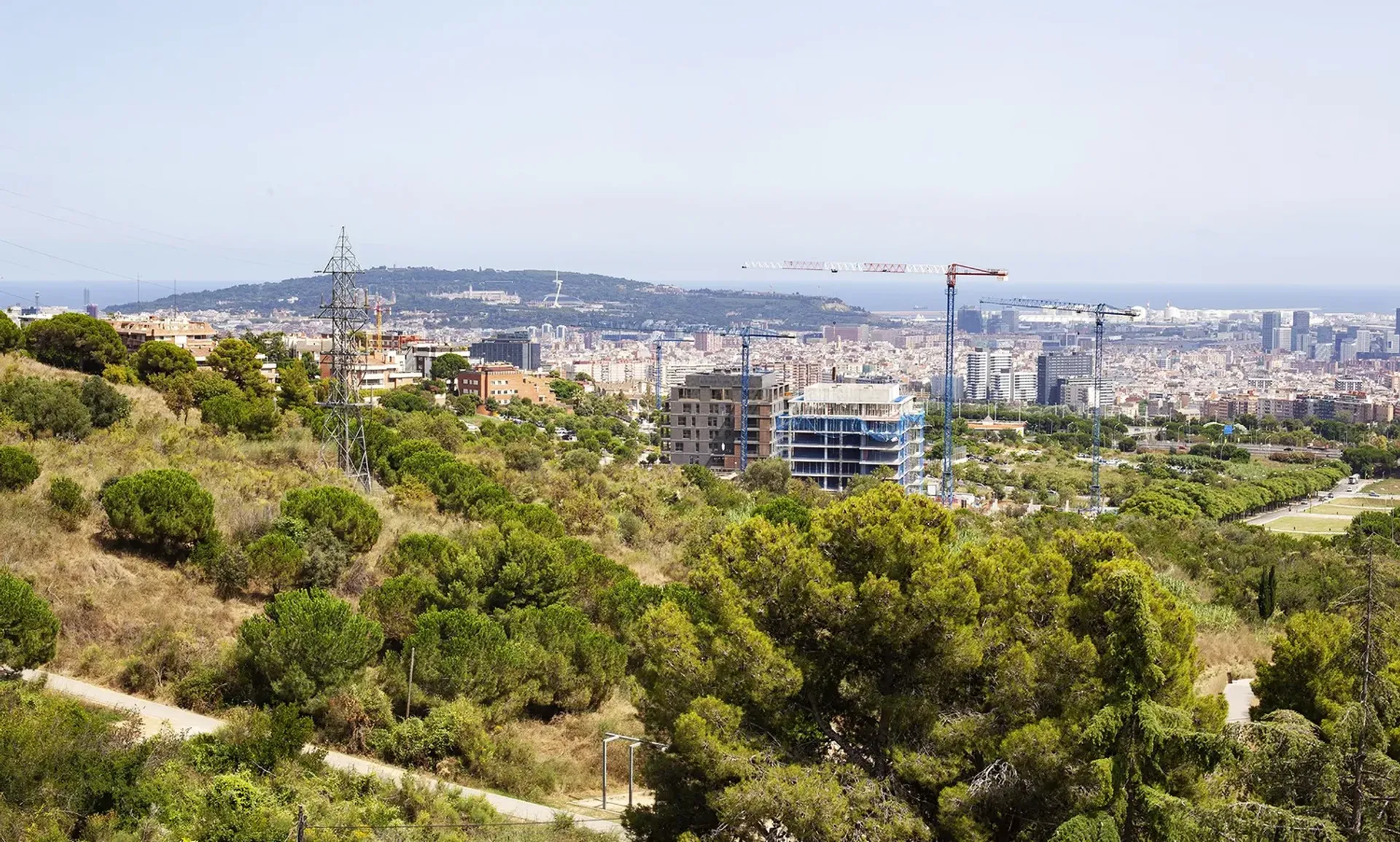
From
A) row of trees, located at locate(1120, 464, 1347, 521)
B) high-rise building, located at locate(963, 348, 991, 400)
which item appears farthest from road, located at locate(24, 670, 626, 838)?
high-rise building, located at locate(963, 348, 991, 400)

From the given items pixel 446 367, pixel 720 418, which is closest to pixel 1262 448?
pixel 720 418

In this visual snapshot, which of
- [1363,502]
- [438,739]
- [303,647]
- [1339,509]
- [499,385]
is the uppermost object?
[303,647]

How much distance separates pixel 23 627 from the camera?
12.0 m

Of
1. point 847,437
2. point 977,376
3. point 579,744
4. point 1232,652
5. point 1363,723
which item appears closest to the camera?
point 1363,723

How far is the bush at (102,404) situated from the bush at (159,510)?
20.0ft

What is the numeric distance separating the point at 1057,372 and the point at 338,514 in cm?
13017

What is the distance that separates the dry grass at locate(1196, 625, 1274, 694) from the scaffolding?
29.0 meters

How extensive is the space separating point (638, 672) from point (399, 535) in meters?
8.12

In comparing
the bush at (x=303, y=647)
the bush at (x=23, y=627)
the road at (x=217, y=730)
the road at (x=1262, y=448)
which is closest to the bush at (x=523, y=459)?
the bush at (x=303, y=647)

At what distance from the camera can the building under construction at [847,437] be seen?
46781 mm

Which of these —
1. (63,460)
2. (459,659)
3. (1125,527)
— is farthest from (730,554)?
(1125,527)

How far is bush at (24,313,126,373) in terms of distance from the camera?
27.7 metres

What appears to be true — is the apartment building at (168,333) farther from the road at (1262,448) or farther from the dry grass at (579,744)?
the road at (1262,448)

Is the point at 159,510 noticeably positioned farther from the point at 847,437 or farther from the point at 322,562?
the point at 847,437
